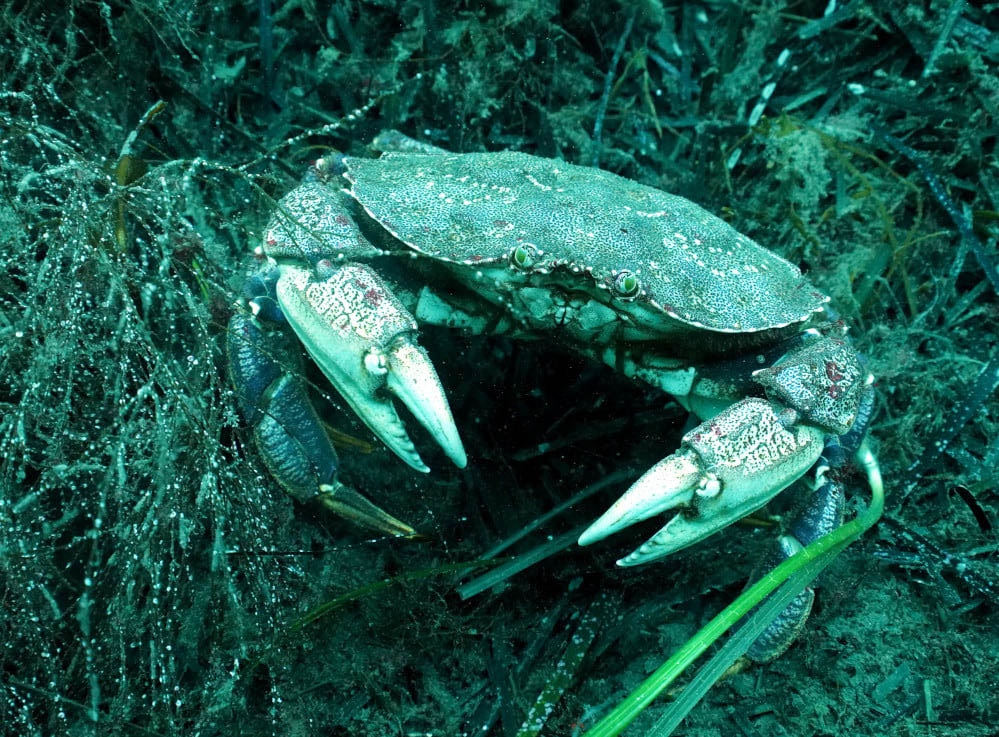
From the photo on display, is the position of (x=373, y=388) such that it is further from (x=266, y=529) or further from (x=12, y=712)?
(x=12, y=712)

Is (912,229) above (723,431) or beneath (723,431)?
above

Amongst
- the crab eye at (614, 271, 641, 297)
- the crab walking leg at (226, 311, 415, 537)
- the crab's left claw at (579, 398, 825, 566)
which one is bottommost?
the crab walking leg at (226, 311, 415, 537)

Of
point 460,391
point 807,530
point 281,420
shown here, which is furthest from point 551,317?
point 807,530

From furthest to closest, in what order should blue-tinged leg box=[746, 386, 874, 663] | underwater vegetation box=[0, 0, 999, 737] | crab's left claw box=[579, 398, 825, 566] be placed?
blue-tinged leg box=[746, 386, 874, 663]
underwater vegetation box=[0, 0, 999, 737]
crab's left claw box=[579, 398, 825, 566]

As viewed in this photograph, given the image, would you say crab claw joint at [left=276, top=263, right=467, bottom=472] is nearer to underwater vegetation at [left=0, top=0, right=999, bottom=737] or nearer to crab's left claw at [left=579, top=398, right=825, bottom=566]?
underwater vegetation at [left=0, top=0, right=999, bottom=737]

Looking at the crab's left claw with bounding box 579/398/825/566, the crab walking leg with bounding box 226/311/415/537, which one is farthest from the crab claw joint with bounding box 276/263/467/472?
the crab's left claw with bounding box 579/398/825/566

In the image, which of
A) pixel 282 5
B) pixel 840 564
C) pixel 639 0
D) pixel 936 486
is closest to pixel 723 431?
pixel 840 564

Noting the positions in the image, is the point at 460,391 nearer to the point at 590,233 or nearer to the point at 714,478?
the point at 590,233
